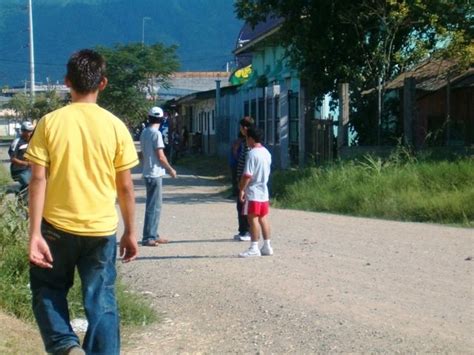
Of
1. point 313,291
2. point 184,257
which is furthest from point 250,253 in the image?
point 313,291

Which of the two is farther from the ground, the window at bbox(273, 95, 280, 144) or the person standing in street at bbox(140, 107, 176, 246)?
the window at bbox(273, 95, 280, 144)

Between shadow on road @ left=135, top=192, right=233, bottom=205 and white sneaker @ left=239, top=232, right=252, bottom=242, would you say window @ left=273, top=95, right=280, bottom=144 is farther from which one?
white sneaker @ left=239, top=232, right=252, bottom=242

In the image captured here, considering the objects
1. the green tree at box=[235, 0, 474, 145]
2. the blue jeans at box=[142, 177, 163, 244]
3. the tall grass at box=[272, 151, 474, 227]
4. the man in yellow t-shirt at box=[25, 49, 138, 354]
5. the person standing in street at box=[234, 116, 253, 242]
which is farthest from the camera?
the green tree at box=[235, 0, 474, 145]

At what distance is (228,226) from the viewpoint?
14.2 metres

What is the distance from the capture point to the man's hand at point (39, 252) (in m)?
5.34

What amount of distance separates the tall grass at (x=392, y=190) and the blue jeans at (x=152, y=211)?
→ 436 cm

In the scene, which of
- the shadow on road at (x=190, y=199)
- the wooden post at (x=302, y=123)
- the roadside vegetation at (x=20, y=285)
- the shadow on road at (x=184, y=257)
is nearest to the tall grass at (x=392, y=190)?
the shadow on road at (x=190, y=199)

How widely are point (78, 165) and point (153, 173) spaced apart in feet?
22.2

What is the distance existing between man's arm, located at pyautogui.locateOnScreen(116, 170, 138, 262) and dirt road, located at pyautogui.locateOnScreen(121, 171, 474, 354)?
1631 mm

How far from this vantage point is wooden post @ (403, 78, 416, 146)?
60.1ft

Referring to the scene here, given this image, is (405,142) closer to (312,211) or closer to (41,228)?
(312,211)

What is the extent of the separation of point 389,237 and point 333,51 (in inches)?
371

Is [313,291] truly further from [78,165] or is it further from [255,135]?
[78,165]

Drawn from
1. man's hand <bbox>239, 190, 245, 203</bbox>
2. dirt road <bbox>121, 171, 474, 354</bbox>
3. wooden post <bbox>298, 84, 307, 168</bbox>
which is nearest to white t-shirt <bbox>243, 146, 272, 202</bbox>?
man's hand <bbox>239, 190, 245, 203</bbox>
